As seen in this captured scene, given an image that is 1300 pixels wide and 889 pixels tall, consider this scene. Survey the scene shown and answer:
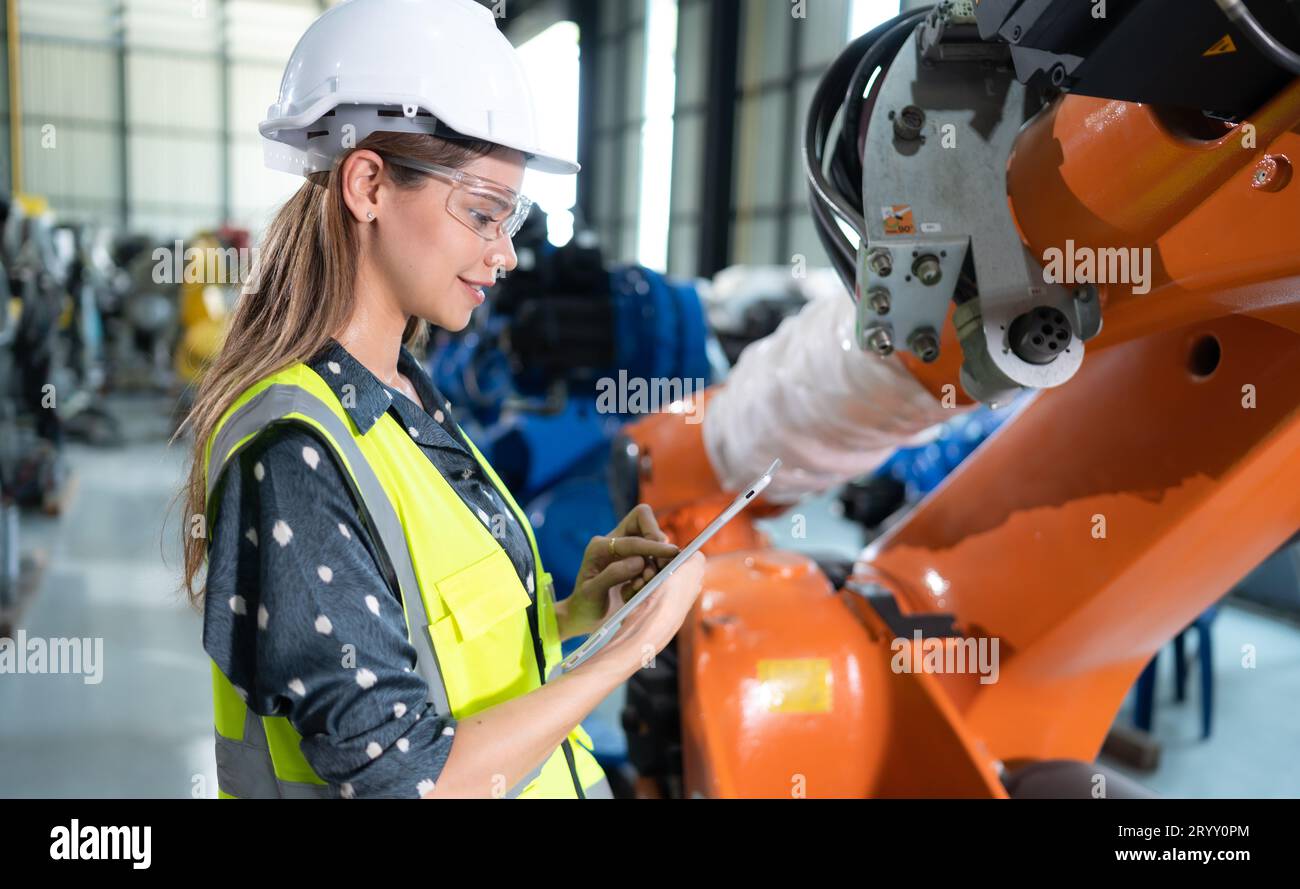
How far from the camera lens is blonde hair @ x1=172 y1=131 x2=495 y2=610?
3.42ft

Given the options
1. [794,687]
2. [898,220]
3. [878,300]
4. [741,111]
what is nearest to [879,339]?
[878,300]

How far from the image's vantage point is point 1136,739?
386 centimetres

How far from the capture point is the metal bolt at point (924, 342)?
1.36m

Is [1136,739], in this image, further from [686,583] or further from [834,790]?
[686,583]

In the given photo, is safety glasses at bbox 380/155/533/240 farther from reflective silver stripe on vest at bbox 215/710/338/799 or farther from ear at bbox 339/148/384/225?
reflective silver stripe on vest at bbox 215/710/338/799

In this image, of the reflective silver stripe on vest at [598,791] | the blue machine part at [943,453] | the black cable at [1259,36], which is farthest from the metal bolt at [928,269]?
the blue machine part at [943,453]

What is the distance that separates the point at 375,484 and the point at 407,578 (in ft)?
0.31

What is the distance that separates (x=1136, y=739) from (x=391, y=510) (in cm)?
368

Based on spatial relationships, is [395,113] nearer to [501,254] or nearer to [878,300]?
[501,254]

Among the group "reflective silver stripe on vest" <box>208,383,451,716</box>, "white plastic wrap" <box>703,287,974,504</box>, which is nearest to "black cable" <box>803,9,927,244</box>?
"white plastic wrap" <box>703,287,974,504</box>

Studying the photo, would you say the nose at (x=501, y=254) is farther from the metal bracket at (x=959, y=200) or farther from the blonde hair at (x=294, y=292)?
the metal bracket at (x=959, y=200)

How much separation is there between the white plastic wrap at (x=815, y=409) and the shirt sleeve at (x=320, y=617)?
0.96 meters

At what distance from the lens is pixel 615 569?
1.31 metres

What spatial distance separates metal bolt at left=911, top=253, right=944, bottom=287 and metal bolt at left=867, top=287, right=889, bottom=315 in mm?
46
